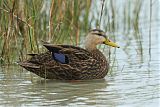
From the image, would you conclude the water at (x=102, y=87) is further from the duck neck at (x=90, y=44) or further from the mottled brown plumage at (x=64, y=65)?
the duck neck at (x=90, y=44)

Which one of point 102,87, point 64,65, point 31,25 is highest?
point 31,25

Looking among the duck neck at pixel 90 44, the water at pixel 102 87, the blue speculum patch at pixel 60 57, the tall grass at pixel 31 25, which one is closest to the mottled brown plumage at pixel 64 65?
the blue speculum patch at pixel 60 57

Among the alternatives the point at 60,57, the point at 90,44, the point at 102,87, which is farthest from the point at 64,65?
the point at 102,87

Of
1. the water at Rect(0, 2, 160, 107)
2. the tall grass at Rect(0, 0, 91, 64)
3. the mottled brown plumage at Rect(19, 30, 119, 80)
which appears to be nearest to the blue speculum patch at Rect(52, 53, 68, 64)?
the mottled brown plumage at Rect(19, 30, 119, 80)

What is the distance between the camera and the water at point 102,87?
6414mm

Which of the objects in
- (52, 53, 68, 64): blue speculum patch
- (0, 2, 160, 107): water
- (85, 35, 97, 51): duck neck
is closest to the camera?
(0, 2, 160, 107): water

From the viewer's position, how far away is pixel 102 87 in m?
7.38

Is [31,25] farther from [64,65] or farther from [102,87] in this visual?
[102,87]

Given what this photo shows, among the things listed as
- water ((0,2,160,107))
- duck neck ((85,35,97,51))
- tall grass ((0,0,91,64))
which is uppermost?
tall grass ((0,0,91,64))

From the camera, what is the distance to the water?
21.0 ft

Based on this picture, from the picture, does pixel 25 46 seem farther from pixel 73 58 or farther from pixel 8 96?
pixel 8 96

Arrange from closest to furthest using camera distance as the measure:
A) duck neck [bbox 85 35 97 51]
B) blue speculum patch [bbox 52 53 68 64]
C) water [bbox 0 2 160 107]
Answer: water [bbox 0 2 160 107]
blue speculum patch [bbox 52 53 68 64]
duck neck [bbox 85 35 97 51]

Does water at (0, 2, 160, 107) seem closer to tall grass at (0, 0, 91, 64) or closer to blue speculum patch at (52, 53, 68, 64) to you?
blue speculum patch at (52, 53, 68, 64)

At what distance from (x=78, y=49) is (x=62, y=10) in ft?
7.24
